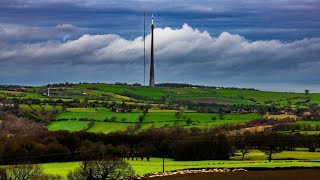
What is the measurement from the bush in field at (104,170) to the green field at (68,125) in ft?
220

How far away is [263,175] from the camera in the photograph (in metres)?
72.4

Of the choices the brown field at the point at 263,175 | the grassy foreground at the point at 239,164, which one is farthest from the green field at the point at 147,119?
the brown field at the point at 263,175

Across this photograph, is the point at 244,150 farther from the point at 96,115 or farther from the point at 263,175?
the point at 96,115

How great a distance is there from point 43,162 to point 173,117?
61559 millimetres

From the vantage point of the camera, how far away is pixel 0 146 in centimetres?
Answer: 11162

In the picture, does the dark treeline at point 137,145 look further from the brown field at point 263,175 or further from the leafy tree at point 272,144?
the brown field at point 263,175

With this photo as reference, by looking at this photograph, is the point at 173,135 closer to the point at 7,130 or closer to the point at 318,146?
the point at 318,146

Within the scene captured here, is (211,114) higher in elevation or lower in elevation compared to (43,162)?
higher

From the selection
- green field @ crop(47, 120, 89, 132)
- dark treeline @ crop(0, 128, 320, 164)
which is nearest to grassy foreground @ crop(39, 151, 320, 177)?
dark treeline @ crop(0, 128, 320, 164)

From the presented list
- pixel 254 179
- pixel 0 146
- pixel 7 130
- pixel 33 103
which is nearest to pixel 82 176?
pixel 254 179

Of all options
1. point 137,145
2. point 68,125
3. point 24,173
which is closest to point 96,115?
point 68,125

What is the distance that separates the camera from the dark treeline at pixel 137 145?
4434 inches

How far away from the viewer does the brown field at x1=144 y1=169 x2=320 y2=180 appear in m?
69.6

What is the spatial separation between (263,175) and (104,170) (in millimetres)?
21196
